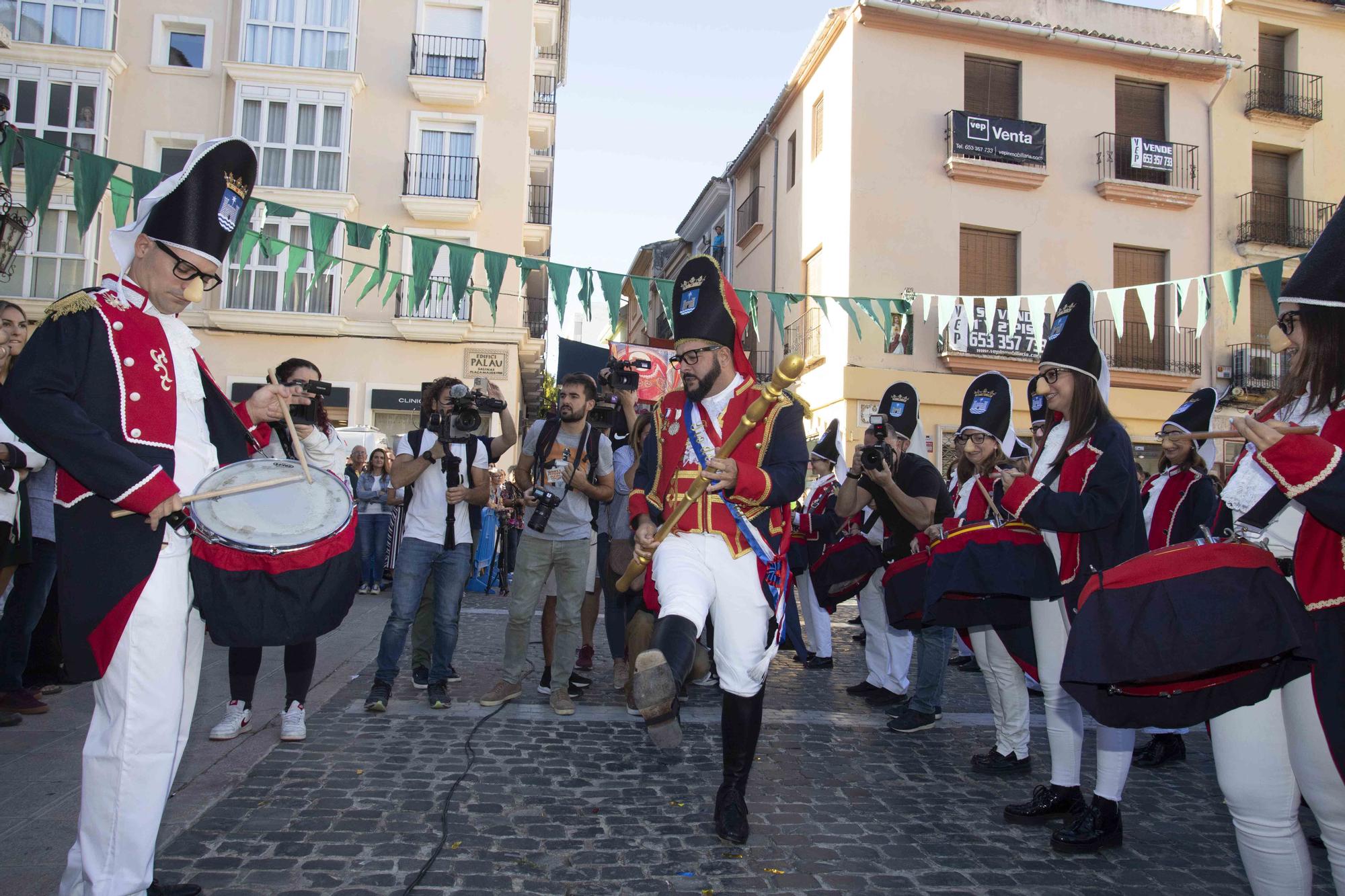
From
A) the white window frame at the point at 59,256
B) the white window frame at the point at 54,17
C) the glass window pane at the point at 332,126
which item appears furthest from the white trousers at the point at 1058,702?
the white window frame at the point at 54,17

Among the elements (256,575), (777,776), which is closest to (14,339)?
(256,575)

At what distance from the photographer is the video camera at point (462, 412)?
629 cm

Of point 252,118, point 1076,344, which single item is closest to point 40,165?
point 1076,344

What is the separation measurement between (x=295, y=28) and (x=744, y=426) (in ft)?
81.4

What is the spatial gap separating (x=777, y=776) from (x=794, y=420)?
1.89 meters

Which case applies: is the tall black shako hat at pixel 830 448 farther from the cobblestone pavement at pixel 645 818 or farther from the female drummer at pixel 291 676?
the female drummer at pixel 291 676

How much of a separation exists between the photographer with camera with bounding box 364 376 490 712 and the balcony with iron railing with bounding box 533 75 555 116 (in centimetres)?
2609

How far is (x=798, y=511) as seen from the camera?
906 cm

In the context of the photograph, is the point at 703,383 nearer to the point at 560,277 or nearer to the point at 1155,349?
the point at 560,277

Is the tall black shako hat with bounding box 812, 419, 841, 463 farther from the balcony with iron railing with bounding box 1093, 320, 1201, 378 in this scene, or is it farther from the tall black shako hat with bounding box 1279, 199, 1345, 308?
the balcony with iron railing with bounding box 1093, 320, 1201, 378

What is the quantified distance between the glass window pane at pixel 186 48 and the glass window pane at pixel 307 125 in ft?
10.1

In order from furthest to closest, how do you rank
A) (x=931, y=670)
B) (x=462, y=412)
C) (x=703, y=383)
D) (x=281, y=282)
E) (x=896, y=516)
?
(x=281, y=282)
(x=896, y=516)
(x=462, y=412)
(x=931, y=670)
(x=703, y=383)

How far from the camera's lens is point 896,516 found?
6.60 m

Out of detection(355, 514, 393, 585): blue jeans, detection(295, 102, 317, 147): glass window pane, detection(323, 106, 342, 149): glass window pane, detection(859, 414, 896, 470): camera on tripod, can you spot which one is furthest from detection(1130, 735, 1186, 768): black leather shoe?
detection(295, 102, 317, 147): glass window pane
